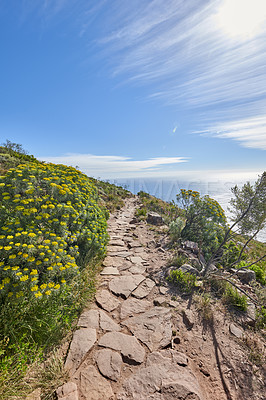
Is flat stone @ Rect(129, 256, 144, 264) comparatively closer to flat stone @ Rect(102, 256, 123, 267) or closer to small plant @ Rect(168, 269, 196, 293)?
flat stone @ Rect(102, 256, 123, 267)

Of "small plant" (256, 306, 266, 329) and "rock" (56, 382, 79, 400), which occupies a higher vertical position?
"rock" (56, 382, 79, 400)

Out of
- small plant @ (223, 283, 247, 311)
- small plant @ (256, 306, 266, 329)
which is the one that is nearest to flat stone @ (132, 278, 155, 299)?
small plant @ (223, 283, 247, 311)

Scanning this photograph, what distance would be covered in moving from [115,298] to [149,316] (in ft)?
2.75

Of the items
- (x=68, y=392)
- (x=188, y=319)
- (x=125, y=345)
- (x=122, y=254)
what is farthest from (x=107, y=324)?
(x=122, y=254)

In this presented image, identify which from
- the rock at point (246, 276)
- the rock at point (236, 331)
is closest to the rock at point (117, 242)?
the rock at point (246, 276)

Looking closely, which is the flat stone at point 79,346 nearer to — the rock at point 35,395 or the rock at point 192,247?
the rock at point 35,395

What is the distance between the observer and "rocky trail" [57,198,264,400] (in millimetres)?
2186

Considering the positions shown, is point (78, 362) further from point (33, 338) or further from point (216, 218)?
point (216, 218)

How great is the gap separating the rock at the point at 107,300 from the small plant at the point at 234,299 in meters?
2.41

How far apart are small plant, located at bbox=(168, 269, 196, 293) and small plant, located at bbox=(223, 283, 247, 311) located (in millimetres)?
703

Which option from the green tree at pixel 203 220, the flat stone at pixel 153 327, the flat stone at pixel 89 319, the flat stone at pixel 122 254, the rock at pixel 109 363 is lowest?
the flat stone at pixel 153 327

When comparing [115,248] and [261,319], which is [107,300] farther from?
[261,319]

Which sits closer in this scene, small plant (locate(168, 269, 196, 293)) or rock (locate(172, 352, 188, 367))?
rock (locate(172, 352, 188, 367))

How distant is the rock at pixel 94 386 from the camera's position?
208 cm
